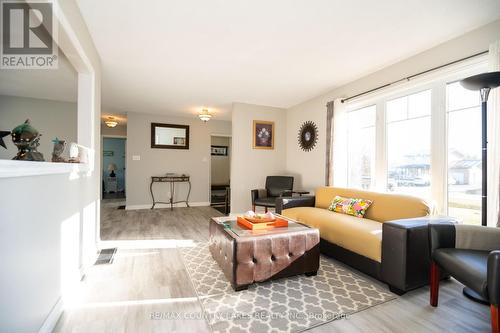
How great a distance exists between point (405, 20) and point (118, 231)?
453 cm

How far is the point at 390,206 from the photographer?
2586 millimetres

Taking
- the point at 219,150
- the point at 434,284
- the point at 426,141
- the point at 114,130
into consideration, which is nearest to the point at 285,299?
the point at 434,284

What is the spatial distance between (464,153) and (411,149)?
0.52 meters

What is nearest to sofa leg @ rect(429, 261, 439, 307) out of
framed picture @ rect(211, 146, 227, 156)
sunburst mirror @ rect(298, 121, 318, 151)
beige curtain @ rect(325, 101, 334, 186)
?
beige curtain @ rect(325, 101, 334, 186)


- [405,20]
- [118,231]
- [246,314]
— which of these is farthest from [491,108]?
[118,231]

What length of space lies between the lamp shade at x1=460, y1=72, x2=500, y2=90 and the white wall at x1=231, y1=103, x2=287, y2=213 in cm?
349

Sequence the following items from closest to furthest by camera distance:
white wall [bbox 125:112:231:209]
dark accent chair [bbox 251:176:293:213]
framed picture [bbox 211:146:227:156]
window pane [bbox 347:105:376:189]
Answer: window pane [bbox 347:105:376:189], dark accent chair [bbox 251:176:293:213], white wall [bbox 125:112:231:209], framed picture [bbox 211:146:227:156]

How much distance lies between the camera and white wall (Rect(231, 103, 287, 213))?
4.71 metres

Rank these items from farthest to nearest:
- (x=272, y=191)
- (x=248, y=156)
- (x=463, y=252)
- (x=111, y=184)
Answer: (x=111, y=184)
(x=248, y=156)
(x=272, y=191)
(x=463, y=252)

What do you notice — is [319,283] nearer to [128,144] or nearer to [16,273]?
[16,273]

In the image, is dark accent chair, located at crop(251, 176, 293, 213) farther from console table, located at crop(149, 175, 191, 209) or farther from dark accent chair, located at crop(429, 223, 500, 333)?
dark accent chair, located at crop(429, 223, 500, 333)

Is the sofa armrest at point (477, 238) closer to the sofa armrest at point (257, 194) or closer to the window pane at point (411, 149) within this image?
the window pane at point (411, 149)

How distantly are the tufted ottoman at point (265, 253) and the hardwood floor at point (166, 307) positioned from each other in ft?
1.30

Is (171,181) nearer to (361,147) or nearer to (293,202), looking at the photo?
(293,202)
